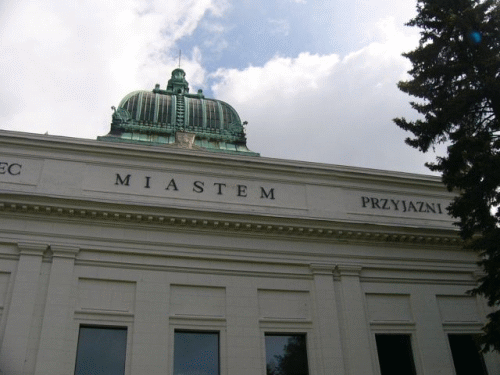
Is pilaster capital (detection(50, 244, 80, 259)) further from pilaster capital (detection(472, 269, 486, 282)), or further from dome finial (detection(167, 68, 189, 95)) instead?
dome finial (detection(167, 68, 189, 95))

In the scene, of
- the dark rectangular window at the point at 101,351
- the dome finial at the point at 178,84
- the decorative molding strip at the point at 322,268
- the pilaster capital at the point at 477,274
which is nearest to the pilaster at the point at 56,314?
the dark rectangular window at the point at 101,351

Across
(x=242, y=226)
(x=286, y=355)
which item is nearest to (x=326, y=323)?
(x=286, y=355)

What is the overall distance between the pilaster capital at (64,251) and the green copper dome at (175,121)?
8886 millimetres

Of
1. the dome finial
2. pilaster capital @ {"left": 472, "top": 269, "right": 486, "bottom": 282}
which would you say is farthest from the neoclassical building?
the dome finial

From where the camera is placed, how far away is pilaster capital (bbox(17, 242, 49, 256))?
18.4 meters

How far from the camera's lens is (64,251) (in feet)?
61.2

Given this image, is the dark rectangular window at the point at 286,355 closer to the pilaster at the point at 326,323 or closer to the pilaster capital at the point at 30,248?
the pilaster at the point at 326,323

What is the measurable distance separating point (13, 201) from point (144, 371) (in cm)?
684

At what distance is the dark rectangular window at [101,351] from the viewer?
17.5 meters

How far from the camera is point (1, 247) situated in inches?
725

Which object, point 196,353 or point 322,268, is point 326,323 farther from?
point 196,353

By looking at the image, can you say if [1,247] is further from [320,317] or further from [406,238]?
[406,238]

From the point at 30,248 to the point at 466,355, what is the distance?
1555 cm

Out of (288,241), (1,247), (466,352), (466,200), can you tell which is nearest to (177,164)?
(288,241)
